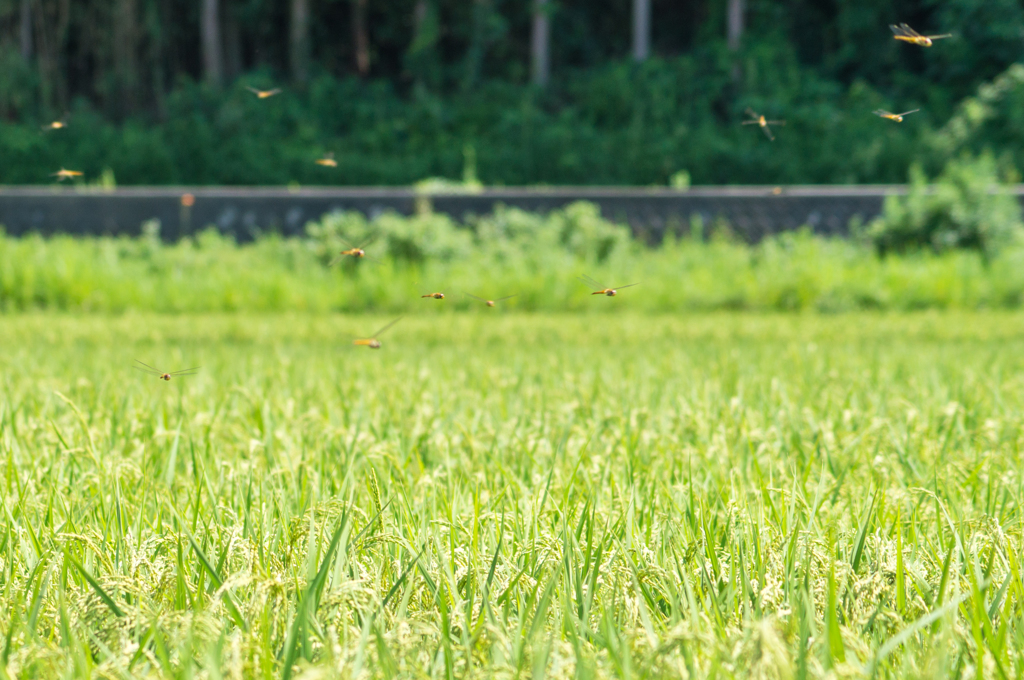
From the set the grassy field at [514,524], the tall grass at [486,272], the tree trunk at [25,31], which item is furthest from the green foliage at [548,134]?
the grassy field at [514,524]

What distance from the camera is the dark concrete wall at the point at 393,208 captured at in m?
10.2

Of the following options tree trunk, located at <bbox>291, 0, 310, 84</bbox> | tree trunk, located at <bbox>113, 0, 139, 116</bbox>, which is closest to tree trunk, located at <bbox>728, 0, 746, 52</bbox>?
tree trunk, located at <bbox>291, 0, 310, 84</bbox>

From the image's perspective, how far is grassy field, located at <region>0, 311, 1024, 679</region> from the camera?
1317 mm

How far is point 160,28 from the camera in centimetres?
2295

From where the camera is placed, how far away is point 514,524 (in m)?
1.87

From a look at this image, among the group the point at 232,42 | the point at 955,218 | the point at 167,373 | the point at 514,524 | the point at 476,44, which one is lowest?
the point at 514,524

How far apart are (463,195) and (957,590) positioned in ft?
29.4

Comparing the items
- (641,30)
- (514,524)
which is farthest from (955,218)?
(641,30)

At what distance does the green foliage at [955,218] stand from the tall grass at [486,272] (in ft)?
0.76

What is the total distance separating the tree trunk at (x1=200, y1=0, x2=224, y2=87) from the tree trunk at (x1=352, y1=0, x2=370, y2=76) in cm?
354

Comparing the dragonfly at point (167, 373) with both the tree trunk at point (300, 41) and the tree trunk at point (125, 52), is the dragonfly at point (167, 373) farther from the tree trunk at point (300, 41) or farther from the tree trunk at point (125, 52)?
the tree trunk at point (125, 52)

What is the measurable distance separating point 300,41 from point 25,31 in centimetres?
676

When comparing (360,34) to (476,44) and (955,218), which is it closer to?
(476,44)

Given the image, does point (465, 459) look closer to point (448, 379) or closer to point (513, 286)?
point (448, 379)
